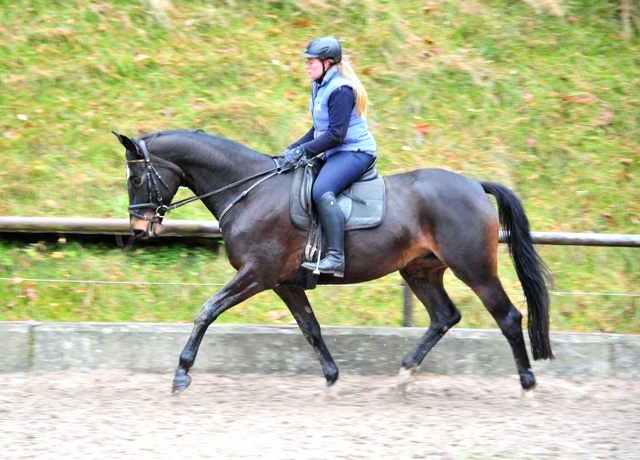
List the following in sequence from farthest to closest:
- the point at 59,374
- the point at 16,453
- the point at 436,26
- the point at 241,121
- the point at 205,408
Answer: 1. the point at 436,26
2. the point at 241,121
3. the point at 59,374
4. the point at 205,408
5. the point at 16,453

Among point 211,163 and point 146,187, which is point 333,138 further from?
point 146,187

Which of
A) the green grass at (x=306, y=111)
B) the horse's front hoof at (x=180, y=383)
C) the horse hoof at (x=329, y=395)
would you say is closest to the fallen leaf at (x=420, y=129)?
the green grass at (x=306, y=111)

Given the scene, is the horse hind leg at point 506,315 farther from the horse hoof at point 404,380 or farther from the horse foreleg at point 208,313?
the horse foreleg at point 208,313

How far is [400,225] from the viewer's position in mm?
5227

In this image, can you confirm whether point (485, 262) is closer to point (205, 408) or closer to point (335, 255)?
point (335, 255)

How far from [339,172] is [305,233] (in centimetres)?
56

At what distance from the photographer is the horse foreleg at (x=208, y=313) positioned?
4988 mm

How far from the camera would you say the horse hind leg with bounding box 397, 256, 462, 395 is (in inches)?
216

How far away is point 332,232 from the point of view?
16.4 ft

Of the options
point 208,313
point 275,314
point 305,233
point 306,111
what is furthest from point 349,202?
point 306,111

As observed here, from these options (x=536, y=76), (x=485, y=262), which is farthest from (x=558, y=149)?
(x=485, y=262)

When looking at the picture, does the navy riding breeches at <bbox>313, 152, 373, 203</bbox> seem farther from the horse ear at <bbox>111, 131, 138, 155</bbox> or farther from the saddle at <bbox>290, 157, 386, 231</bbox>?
the horse ear at <bbox>111, 131, 138, 155</bbox>

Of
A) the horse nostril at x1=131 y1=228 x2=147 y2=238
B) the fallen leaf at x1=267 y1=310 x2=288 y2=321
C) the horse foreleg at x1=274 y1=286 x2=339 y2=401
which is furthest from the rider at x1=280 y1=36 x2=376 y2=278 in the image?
the fallen leaf at x1=267 y1=310 x2=288 y2=321

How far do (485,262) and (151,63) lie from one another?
6478mm
